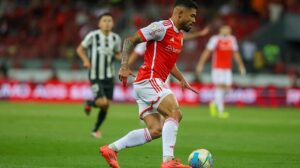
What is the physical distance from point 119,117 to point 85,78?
10.2 metres

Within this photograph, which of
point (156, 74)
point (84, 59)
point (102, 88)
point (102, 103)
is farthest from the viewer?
point (102, 88)

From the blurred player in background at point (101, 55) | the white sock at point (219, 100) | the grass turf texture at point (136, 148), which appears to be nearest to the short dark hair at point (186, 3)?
the grass turf texture at point (136, 148)

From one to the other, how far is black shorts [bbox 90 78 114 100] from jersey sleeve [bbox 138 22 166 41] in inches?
222

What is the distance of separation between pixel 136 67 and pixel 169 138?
21.4 meters

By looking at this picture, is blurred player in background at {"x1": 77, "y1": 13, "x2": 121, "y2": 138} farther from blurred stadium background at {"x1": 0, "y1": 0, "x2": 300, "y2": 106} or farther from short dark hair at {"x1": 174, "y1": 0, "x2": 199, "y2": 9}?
blurred stadium background at {"x1": 0, "y1": 0, "x2": 300, "y2": 106}

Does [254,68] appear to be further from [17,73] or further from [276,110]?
[17,73]

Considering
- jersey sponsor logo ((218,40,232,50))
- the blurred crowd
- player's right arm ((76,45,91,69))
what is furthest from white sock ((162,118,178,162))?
the blurred crowd

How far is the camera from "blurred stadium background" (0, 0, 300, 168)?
52.8 feet

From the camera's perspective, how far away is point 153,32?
9641 millimetres

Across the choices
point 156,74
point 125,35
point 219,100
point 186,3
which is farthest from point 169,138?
point 125,35

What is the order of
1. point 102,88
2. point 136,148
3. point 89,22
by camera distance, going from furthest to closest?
point 89,22 → point 102,88 → point 136,148

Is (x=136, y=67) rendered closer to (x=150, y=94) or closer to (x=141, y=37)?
(x=150, y=94)

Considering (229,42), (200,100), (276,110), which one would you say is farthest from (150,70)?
(200,100)

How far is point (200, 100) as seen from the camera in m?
28.2
